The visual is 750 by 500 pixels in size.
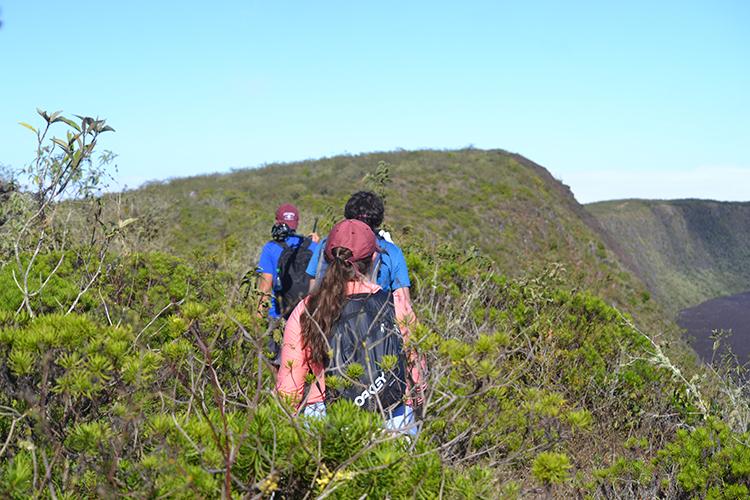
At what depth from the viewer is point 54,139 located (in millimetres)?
3123

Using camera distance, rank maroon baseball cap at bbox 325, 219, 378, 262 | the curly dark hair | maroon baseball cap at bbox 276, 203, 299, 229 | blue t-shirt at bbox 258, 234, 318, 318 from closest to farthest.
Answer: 1. maroon baseball cap at bbox 325, 219, 378, 262
2. the curly dark hair
3. blue t-shirt at bbox 258, 234, 318, 318
4. maroon baseball cap at bbox 276, 203, 299, 229

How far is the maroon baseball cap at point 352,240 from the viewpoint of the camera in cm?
249

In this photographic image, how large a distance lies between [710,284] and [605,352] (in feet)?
190

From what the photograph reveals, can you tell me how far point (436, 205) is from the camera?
26.7 metres

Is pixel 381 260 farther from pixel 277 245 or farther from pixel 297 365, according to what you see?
pixel 277 245

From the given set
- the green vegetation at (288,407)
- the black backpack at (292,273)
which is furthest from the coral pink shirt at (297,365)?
the black backpack at (292,273)

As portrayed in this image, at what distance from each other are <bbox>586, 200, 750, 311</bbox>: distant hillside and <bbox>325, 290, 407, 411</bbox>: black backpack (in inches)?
2010

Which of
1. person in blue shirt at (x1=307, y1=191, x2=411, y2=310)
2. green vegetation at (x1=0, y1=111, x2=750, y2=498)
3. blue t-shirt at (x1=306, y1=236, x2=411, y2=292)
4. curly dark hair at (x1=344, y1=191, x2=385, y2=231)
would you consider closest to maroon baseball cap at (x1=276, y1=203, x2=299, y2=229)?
green vegetation at (x1=0, y1=111, x2=750, y2=498)

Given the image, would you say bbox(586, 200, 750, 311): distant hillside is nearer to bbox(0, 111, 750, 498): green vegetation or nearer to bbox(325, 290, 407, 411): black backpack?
bbox(0, 111, 750, 498): green vegetation

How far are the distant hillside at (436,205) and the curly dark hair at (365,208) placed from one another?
11.9 meters

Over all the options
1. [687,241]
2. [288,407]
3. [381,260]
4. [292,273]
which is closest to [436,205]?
[292,273]

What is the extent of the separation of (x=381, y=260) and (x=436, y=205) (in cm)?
2415

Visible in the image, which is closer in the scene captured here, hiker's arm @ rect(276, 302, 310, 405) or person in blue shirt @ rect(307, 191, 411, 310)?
hiker's arm @ rect(276, 302, 310, 405)

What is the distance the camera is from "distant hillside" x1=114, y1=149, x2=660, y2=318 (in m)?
19.9
